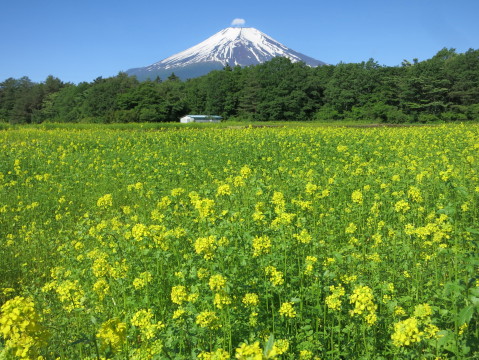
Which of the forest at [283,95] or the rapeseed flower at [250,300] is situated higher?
the forest at [283,95]

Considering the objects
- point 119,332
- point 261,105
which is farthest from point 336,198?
point 261,105

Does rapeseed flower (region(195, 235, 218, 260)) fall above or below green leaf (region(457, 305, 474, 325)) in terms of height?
above

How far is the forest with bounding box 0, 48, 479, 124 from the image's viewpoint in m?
49.9

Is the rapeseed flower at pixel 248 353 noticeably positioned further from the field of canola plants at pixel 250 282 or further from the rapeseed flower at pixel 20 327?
the rapeseed flower at pixel 20 327

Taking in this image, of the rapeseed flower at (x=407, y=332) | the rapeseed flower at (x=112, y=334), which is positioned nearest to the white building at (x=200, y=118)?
the rapeseed flower at (x=112, y=334)

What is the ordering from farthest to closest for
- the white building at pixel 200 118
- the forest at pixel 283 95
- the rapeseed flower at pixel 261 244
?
the white building at pixel 200 118
the forest at pixel 283 95
the rapeseed flower at pixel 261 244

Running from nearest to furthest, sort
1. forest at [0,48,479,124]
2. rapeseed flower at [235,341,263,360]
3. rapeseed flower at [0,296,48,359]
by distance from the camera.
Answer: rapeseed flower at [235,341,263,360] → rapeseed flower at [0,296,48,359] → forest at [0,48,479,124]

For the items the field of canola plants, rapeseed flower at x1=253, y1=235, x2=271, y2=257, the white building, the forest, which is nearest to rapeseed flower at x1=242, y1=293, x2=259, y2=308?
the field of canola plants

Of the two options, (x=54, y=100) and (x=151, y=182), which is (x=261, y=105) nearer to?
(x=54, y=100)

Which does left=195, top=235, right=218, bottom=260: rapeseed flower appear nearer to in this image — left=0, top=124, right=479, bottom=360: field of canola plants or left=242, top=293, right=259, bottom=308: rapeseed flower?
left=0, top=124, right=479, bottom=360: field of canola plants

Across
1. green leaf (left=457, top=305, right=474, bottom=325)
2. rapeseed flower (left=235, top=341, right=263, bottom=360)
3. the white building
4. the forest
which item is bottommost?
green leaf (left=457, top=305, right=474, bottom=325)

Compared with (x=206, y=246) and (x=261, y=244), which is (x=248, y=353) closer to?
(x=206, y=246)

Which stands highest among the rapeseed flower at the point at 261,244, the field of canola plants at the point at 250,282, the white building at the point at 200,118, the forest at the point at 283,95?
the forest at the point at 283,95

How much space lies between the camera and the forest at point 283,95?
49875 millimetres
